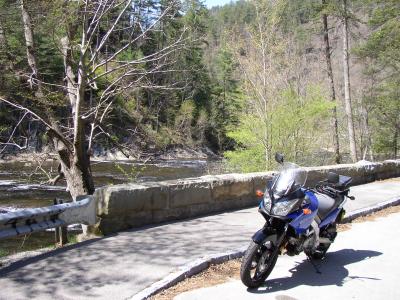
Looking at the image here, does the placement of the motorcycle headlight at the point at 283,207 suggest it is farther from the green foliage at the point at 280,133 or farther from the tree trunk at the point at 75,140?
the green foliage at the point at 280,133

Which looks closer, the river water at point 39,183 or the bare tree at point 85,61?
the bare tree at point 85,61

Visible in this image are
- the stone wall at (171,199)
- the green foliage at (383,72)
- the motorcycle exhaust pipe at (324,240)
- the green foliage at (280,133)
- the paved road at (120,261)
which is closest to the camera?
the paved road at (120,261)

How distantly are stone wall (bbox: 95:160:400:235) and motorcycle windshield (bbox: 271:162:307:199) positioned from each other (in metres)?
2.91

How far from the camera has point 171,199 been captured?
317 inches

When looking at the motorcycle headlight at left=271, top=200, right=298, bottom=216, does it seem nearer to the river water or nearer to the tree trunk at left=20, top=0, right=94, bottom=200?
the tree trunk at left=20, top=0, right=94, bottom=200

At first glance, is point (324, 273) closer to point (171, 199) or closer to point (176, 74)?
point (171, 199)

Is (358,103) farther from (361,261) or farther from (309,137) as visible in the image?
(361,261)

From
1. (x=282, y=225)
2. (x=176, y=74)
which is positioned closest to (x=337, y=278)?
(x=282, y=225)

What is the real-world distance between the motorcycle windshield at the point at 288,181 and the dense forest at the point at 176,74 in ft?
16.7

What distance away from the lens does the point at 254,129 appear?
1777 cm

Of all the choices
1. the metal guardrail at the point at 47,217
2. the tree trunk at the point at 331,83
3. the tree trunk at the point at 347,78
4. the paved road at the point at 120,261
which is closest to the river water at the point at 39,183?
the paved road at the point at 120,261

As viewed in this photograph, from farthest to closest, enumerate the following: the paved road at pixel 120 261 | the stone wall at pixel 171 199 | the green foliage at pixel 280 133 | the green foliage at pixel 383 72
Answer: the green foliage at pixel 383 72 < the green foliage at pixel 280 133 < the stone wall at pixel 171 199 < the paved road at pixel 120 261

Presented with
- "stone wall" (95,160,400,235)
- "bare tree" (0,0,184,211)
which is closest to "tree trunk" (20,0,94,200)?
"bare tree" (0,0,184,211)

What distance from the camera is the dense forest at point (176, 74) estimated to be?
10.0 metres
